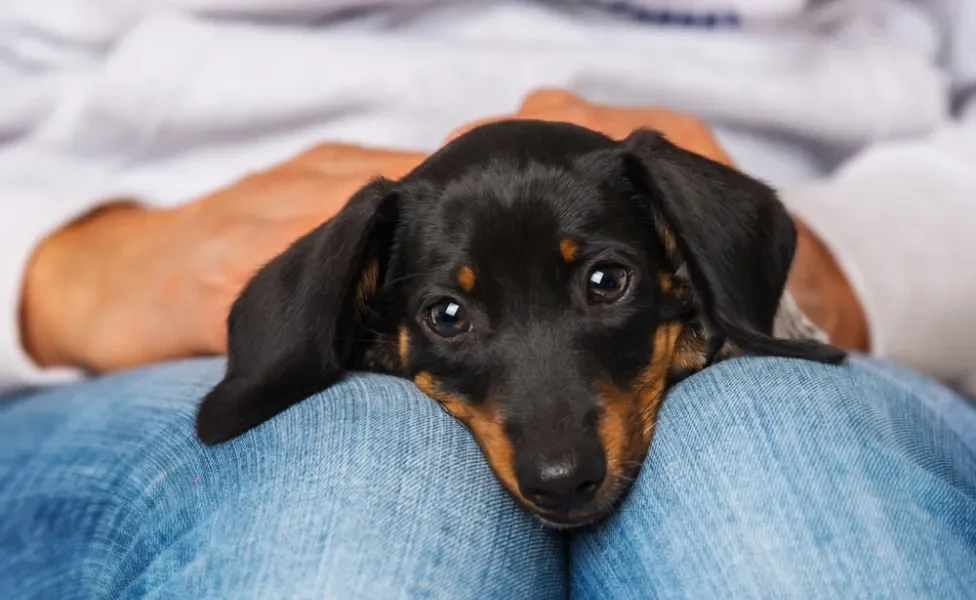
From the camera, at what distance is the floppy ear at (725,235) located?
1.07 metres

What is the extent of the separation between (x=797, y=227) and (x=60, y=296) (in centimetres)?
116

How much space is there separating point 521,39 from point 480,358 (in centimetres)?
85

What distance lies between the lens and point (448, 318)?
1163 millimetres

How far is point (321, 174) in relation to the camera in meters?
1.50

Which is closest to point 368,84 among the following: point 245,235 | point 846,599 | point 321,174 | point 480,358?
point 321,174

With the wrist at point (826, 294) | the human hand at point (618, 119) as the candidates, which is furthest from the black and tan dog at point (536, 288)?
the wrist at point (826, 294)

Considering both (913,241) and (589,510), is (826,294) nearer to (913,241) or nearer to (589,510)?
(913,241)

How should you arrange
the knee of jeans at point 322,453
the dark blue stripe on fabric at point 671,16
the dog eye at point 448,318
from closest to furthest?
the knee of jeans at point 322,453, the dog eye at point 448,318, the dark blue stripe on fabric at point 671,16

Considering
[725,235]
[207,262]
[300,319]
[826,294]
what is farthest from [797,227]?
[207,262]

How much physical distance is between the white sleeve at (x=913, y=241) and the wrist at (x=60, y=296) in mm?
1152

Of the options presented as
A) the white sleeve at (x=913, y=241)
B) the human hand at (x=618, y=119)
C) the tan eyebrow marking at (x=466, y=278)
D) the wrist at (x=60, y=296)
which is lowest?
the wrist at (x=60, y=296)

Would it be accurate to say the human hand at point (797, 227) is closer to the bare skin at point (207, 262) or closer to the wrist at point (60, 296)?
the bare skin at point (207, 262)

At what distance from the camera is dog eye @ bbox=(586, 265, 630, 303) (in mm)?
1117

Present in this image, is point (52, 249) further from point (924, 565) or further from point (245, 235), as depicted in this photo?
point (924, 565)
